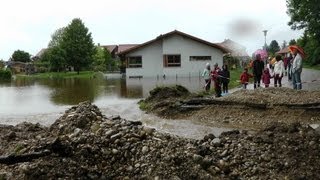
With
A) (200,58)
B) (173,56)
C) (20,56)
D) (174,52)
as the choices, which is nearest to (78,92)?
(174,52)

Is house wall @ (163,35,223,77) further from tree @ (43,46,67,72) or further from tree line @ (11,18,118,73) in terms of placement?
tree @ (43,46,67,72)

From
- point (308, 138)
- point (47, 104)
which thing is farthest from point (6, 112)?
point (308, 138)

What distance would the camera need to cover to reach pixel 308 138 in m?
8.47

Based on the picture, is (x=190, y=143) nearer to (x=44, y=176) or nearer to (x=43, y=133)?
(x=44, y=176)

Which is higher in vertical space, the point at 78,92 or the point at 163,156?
the point at 163,156

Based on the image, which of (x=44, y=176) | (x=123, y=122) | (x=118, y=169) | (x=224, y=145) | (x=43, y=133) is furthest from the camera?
(x=43, y=133)

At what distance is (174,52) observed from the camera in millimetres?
47062

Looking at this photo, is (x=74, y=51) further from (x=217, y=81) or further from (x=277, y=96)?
(x=277, y=96)

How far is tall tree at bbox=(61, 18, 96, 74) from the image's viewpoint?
70562mm

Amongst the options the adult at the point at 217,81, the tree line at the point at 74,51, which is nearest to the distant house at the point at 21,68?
the tree line at the point at 74,51

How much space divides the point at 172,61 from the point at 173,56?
0.53m

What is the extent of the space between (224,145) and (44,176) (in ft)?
10.3

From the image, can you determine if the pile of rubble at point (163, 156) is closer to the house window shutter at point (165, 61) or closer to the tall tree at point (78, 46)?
the house window shutter at point (165, 61)

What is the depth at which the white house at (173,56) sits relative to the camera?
1852 inches
